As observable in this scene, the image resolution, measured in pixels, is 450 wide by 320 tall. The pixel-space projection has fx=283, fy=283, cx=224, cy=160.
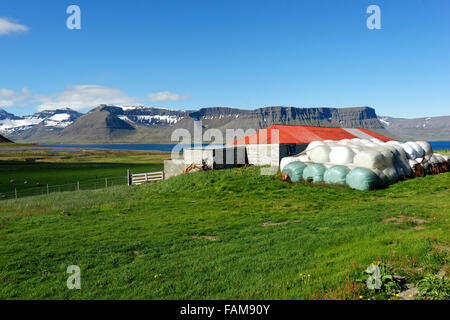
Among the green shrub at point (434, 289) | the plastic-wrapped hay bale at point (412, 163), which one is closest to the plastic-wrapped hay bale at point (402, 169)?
the plastic-wrapped hay bale at point (412, 163)

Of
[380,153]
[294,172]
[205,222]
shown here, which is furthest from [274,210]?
[380,153]

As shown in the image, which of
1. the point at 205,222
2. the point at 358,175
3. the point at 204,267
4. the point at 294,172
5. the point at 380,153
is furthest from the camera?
the point at 294,172

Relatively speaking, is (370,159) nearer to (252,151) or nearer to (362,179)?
(362,179)

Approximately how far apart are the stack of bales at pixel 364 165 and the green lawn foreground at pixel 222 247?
303 cm

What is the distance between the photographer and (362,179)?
75.3 feet

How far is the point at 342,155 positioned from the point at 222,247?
64.3 ft

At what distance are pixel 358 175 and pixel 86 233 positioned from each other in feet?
66.4

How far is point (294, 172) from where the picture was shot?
2748cm

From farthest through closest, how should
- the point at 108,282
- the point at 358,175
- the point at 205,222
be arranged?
the point at 358,175
the point at 205,222
the point at 108,282

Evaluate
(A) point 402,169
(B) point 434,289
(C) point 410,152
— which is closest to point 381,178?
(A) point 402,169

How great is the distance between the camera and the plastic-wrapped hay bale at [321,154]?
28.3m

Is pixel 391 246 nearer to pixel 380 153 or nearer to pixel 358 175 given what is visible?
pixel 358 175

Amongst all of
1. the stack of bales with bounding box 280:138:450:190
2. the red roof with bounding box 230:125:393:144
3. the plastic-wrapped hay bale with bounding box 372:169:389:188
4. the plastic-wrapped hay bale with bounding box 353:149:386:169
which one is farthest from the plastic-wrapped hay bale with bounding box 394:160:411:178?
the red roof with bounding box 230:125:393:144

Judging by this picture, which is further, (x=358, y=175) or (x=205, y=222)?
(x=358, y=175)
